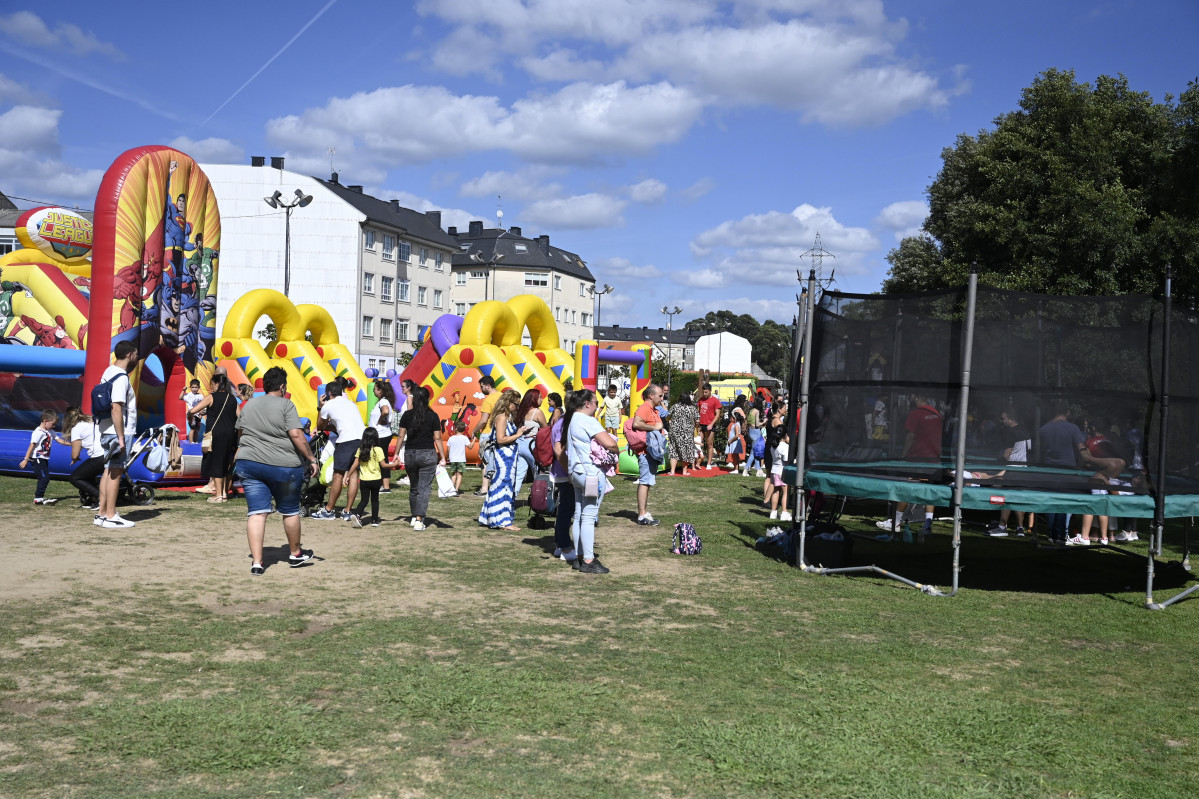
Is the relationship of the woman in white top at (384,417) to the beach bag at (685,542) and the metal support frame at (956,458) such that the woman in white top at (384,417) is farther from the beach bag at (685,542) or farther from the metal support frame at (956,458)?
the metal support frame at (956,458)

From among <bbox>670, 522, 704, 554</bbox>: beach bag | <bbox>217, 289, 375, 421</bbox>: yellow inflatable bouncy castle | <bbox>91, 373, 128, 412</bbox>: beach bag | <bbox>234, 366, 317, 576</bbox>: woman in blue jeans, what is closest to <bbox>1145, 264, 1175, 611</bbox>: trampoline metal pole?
<bbox>670, 522, 704, 554</bbox>: beach bag

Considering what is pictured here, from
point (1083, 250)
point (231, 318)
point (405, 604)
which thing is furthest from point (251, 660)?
point (1083, 250)

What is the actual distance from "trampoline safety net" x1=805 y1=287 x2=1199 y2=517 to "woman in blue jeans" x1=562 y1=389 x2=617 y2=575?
6.99 ft

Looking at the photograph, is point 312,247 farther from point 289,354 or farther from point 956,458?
point 956,458

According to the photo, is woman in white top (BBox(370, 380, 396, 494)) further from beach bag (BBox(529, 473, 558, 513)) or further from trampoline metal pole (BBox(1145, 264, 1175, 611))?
trampoline metal pole (BBox(1145, 264, 1175, 611))

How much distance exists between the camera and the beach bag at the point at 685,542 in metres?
10.3

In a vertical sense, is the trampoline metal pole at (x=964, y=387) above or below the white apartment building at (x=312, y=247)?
below

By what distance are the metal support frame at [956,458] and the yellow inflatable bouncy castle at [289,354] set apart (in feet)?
41.7

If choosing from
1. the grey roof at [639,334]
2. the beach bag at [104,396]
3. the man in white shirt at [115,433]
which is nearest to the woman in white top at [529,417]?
the man in white shirt at [115,433]

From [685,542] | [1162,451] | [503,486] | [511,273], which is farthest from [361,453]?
[511,273]

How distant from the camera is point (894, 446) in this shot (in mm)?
9930

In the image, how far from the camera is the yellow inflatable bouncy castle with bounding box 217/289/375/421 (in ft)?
66.5

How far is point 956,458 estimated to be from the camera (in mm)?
8211

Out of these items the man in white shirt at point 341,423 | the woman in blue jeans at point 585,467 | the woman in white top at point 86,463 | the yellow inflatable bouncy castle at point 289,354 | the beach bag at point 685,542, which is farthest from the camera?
the yellow inflatable bouncy castle at point 289,354
